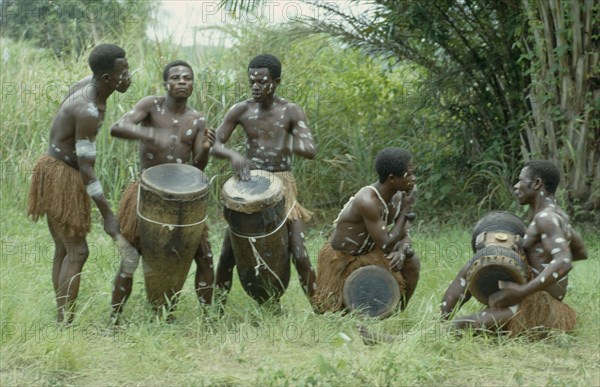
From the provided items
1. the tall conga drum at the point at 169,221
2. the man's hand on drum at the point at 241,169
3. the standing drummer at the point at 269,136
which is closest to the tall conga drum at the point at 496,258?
the standing drummer at the point at 269,136

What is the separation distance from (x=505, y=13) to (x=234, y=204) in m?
4.58

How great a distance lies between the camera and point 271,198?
546 cm

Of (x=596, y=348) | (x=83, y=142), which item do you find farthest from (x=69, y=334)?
(x=596, y=348)

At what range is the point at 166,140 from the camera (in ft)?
18.5

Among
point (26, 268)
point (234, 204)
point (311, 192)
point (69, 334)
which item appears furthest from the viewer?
point (311, 192)

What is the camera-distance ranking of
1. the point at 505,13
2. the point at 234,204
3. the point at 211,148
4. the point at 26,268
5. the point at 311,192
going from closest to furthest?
the point at 234,204 < the point at 211,148 < the point at 26,268 < the point at 505,13 < the point at 311,192

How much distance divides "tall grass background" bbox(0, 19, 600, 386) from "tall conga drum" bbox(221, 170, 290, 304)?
0.63 ft

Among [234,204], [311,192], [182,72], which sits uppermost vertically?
[182,72]

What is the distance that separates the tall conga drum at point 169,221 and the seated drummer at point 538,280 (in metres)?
1.49

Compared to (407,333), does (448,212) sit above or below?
below

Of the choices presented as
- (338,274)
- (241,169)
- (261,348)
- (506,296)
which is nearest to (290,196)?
(241,169)

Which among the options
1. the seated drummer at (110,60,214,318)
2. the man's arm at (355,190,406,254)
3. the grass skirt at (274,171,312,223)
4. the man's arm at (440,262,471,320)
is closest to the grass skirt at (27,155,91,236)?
the seated drummer at (110,60,214,318)

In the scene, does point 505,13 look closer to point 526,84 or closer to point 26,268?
point 526,84

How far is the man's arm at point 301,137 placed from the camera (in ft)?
19.5
